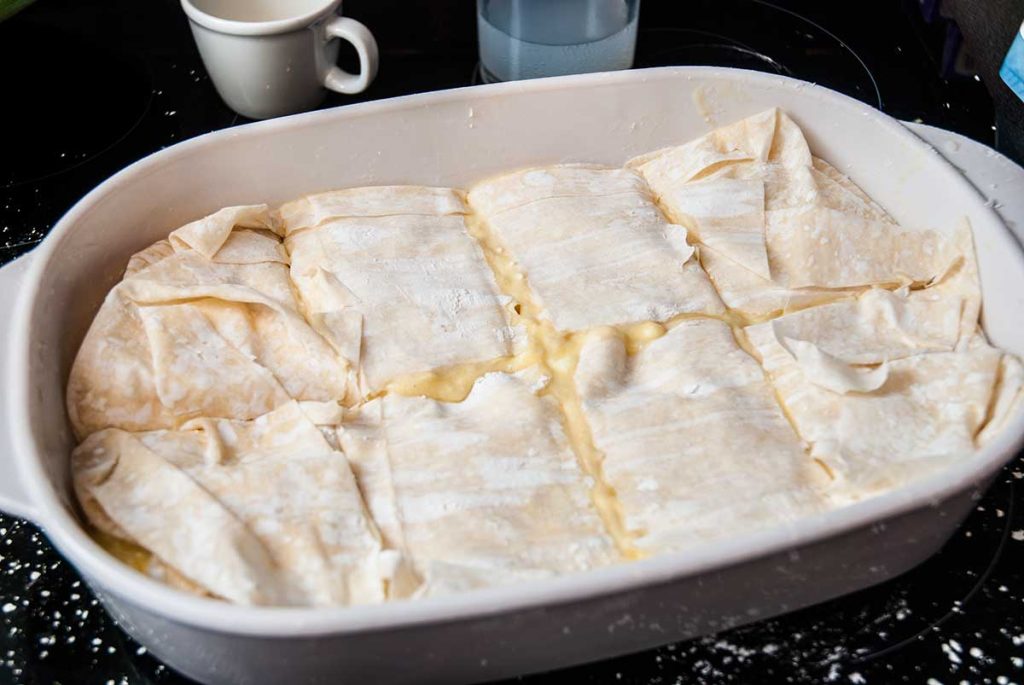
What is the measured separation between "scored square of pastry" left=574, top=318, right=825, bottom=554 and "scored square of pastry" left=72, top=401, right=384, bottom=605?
0.24 metres

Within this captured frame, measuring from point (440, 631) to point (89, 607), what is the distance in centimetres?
42

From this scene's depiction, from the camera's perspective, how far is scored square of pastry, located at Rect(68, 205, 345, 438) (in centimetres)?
103

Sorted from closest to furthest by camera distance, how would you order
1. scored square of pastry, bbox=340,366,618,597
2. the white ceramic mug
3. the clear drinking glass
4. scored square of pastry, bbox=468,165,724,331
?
scored square of pastry, bbox=340,366,618,597, scored square of pastry, bbox=468,165,724,331, the white ceramic mug, the clear drinking glass

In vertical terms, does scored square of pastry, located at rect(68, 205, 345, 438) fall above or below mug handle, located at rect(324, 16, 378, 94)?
below

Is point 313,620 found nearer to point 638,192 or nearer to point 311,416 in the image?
point 311,416

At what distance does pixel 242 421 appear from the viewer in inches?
41.3

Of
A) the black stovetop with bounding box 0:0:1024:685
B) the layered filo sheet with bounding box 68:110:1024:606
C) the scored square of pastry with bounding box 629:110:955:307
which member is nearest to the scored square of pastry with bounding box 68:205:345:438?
the layered filo sheet with bounding box 68:110:1024:606

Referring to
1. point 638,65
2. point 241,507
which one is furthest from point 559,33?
point 241,507

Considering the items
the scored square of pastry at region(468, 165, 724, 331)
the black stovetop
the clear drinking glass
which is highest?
the clear drinking glass

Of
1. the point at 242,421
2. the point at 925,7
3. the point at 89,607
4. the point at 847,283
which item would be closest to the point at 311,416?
the point at 242,421

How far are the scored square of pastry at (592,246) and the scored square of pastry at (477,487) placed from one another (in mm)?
138

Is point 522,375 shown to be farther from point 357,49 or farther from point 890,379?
point 357,49

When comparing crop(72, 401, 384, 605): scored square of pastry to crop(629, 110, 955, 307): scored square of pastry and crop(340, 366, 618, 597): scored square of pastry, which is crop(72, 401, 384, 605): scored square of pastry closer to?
crop(340, 366, 618, 597): scored square of pastry

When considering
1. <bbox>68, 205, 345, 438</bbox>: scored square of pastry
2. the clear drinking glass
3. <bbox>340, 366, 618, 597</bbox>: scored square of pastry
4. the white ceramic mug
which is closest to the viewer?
<bbox>340, 366, 618, 597</bbox>: scored square of pastry
